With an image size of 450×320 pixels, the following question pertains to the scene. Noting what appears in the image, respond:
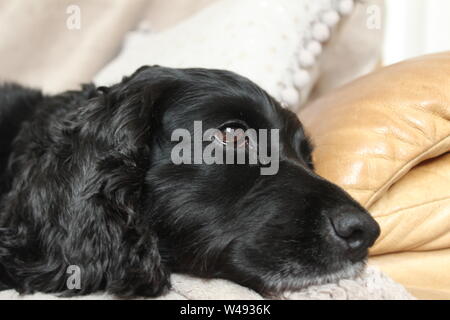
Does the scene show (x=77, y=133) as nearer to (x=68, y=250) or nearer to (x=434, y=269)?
(x=68, y=250)

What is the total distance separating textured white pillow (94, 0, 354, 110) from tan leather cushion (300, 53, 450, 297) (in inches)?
19.7

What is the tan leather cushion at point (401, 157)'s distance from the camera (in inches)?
50.2

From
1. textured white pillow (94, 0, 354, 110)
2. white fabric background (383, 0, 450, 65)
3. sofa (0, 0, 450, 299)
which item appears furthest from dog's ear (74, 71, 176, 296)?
white fabric background (383, 0, 450, 65)

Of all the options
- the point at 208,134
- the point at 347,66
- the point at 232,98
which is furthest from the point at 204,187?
the point at 347,66

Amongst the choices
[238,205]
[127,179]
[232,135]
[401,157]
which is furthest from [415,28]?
[127,179]

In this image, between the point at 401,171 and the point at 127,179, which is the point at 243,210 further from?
the point at 401,171

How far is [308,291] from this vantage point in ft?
3.72

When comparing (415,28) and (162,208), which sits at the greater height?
(415,28)

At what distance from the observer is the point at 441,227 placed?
4.21ft

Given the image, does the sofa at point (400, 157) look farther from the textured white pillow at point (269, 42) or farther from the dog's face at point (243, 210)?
the textured white pillow at point (269, 42)

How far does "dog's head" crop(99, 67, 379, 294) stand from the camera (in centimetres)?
115

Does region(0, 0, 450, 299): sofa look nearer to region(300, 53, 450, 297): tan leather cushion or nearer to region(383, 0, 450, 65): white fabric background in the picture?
region(300, 53, 450, 297): tan leather cushion

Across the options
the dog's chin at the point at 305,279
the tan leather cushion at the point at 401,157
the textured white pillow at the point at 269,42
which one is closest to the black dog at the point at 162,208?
the dog's chin at the point at 305,279

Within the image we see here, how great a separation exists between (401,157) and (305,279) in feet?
1.29
